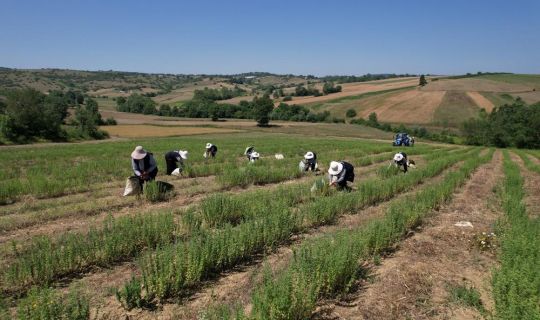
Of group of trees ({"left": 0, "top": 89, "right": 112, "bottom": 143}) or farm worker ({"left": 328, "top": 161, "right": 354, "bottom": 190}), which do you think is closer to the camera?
farm worker ({"left": 328, "top": 161, "right": 354, "bottom": 190})

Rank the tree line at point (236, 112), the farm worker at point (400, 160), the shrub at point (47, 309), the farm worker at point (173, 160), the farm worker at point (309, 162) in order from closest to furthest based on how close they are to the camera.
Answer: the shrub at point (47, 309) → the farm worker at point (173, 160) → the farm worker at point (309, 162) → the farm worker at point (400, 160) → the tree line at point (236, 112)

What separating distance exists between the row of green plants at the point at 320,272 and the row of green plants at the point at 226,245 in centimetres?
86

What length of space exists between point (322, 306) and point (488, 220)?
6.73 m

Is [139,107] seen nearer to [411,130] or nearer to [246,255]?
[411,130]

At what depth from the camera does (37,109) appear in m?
44.0

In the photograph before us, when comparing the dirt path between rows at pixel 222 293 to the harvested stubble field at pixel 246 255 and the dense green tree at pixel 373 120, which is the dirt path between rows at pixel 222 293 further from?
the dense green tree at pixel 373 120

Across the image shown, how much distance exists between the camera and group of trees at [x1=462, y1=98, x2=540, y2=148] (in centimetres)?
5888

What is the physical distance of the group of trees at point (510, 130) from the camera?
58875mm

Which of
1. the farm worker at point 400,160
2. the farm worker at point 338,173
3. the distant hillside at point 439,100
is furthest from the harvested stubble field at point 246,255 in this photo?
the distant hillside at point 439,100

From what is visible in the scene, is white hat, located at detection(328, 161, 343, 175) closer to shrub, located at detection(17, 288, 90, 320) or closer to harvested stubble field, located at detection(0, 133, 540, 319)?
harvested stubble field, located at detection(0, 133, 540, 319)

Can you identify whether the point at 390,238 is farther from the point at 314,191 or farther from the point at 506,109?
the point at 506,109

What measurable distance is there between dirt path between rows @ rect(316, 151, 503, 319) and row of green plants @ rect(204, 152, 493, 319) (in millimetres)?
268

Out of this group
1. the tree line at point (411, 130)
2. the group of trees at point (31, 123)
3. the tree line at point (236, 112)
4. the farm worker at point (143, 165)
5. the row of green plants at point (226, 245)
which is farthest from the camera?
the tree line at point (236, 112)

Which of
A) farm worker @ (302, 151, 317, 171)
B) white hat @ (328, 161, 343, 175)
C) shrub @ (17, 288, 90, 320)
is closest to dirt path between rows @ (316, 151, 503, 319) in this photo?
A: shrub @ (17, 288, 90, 320)
